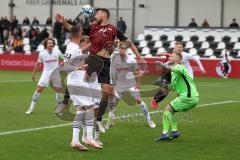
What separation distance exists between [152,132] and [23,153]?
4171 millimetres

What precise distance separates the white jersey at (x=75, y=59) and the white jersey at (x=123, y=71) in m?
3.07

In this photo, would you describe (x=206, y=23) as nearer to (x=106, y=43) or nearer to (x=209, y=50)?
(x=209, y=50)

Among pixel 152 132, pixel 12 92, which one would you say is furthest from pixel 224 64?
pixel 152 132

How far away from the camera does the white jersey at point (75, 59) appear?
13.5 meters

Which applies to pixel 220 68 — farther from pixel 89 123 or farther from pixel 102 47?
pixel 89 123

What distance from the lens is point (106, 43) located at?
13.9 meters

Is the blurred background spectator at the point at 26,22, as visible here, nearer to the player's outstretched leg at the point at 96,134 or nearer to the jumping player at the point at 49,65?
the jumping player at the point at 49,65

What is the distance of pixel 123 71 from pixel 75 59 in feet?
13.6

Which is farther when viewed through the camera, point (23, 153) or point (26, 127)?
point (26, 127)

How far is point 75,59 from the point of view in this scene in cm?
1436

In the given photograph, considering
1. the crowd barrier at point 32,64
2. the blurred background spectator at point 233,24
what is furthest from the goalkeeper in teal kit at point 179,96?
the blurred background spectator at point 233,24

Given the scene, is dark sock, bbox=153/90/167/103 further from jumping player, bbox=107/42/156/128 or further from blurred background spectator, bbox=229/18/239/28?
blurred background spectator, bbox=229/18/239/28

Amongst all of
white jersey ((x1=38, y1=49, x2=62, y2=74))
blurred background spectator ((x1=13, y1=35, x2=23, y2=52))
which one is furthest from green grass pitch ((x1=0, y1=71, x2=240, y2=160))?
blurred background spectator ((x1=13, y1=35, x2=23, y2=52))

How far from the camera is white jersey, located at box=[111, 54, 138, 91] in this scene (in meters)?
17.8
